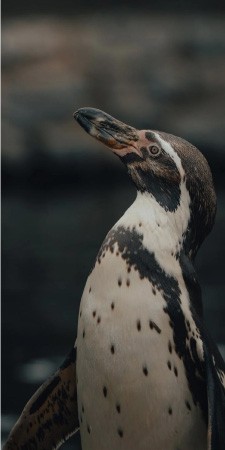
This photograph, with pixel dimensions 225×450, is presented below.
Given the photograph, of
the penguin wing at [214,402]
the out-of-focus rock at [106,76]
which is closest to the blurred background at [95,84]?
the out-of-focus rock at [106,76]

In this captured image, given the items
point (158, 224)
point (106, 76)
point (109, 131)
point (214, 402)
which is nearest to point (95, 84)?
point (106, 76)

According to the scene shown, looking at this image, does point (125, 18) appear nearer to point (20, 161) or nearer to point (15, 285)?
point (20, 161)

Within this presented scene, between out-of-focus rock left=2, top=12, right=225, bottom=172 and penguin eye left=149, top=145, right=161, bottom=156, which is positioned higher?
out-of-focus rock left=2, top=12, right=225, bottom=172

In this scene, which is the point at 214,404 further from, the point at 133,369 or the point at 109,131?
the point at 109,131

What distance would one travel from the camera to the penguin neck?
5.47ft

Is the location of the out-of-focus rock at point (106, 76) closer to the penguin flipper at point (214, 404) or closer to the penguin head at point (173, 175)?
the penguin head at point (173, 175)

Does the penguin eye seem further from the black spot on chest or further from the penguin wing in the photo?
the penguin wing

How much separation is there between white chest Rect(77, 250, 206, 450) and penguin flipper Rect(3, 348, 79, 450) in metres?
0.14

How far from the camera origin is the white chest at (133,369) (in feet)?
5.32

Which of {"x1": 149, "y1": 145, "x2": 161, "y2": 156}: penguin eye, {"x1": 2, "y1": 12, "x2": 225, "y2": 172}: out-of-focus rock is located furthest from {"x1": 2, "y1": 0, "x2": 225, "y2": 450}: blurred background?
{"x1": 149, "y1": 145, "x2": 161, "y2": 156}: penguin eye

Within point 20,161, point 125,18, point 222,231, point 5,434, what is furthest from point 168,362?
point 125,18

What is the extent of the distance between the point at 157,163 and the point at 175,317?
25 cm

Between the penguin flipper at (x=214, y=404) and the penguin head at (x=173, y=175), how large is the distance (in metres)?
0.19

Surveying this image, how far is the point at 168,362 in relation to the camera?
1633mm
